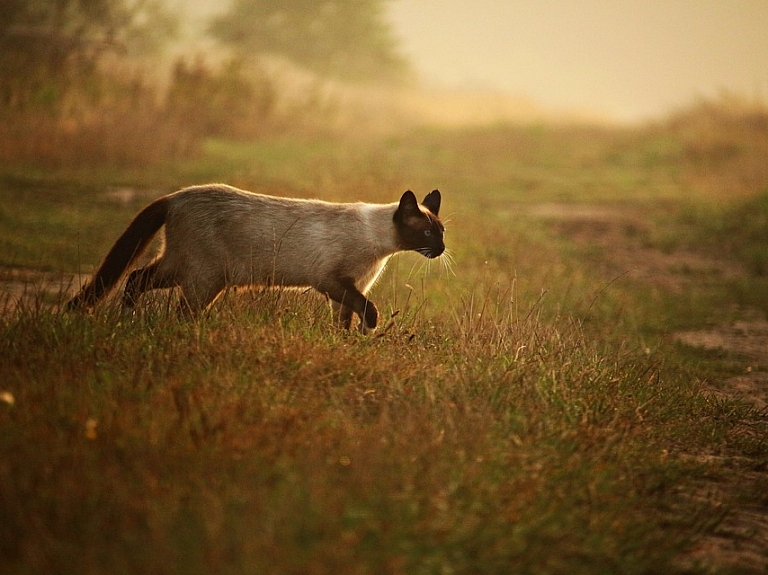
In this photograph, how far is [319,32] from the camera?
43250 mm

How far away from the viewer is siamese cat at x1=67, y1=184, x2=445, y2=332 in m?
6.11

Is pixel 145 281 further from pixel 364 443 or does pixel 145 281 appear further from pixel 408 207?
pixel 364 443

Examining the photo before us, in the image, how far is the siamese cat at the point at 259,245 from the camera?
240 inches

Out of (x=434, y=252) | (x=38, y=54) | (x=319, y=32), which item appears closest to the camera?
(x=434, y=252)

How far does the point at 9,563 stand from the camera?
115 inches

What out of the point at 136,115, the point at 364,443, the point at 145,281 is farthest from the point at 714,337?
the point at 136,115

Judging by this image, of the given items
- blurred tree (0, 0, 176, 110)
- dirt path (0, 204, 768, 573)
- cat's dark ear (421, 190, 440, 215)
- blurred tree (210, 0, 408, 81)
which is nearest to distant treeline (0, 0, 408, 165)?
blurred tree (0, 0, 176, 110)

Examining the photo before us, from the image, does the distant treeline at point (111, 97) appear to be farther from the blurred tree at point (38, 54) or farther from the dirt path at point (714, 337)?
the dirt path at point (714, 337)

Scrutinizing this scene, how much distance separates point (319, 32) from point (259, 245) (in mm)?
39010

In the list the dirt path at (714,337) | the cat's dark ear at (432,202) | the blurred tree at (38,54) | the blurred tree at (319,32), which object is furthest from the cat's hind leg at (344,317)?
the blurred tree at (319,32)

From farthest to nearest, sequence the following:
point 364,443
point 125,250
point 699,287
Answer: point 699,287
point 125,250
point 364,443

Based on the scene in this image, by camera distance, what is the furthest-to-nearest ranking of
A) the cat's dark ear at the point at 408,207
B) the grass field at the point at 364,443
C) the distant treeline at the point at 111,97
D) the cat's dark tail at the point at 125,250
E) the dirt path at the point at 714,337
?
the distant treeline at the point at 111,97, the cat's dark ear at the point at 408,207, the cat's dark tail at the point at 125,250, the dirt path at the point at 714,337, the grass field at the point at 364,443

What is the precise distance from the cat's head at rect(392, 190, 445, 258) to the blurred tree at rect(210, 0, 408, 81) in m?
35.8

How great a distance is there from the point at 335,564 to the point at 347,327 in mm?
3455
